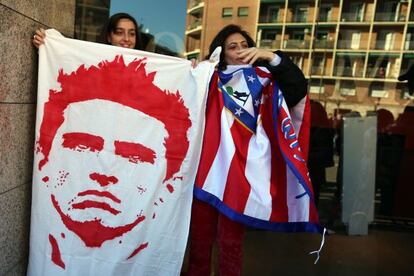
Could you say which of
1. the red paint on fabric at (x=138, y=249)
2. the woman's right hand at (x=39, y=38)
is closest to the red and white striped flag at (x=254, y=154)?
the red paint on fabric at (x=138, y=249)

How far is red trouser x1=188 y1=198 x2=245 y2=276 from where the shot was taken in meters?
2.09

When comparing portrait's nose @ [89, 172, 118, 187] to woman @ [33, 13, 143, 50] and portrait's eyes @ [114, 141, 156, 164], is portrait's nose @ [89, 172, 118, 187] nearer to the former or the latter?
portrait's eyes @ [114, 141, 156, 164]

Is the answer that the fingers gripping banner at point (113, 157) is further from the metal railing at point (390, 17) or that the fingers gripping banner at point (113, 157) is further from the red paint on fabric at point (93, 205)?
the metal railing at point (390, 17)

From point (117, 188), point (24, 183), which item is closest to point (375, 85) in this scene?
point (117, 188)

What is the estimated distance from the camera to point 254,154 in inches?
80.8

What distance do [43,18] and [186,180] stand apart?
119 centimetres

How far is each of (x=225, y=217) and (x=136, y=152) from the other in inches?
23.1

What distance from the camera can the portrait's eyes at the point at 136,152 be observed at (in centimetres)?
210

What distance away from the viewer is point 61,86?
2.10 m

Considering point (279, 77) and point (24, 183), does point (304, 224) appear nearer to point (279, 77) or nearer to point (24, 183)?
point (279, 77)

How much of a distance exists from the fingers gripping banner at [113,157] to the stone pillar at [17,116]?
0.29 feet

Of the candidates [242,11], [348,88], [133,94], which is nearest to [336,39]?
[348,88]

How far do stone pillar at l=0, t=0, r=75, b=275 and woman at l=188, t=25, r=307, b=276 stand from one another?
3.17 ft

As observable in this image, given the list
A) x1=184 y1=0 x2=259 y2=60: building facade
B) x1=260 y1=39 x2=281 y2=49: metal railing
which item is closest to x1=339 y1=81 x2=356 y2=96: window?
x1=260 y1=39 x2=281 y2=49: metal railing
